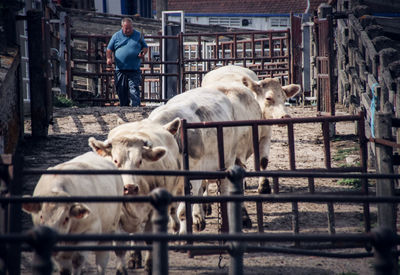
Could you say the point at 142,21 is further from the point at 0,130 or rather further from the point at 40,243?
the point at 40,243

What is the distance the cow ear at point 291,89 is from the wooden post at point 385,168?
4370 mm

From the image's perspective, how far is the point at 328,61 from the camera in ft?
38.7

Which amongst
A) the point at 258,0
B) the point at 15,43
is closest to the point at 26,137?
the point at 15,43

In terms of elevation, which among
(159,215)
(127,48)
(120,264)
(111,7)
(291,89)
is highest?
(111,7)

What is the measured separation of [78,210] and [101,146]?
134 centimetres

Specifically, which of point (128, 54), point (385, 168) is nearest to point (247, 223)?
point (385, 168)

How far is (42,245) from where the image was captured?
103 inches

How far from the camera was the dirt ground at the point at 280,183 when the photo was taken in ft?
19.8

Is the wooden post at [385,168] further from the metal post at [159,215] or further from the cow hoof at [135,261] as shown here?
the metal post at [159,215]

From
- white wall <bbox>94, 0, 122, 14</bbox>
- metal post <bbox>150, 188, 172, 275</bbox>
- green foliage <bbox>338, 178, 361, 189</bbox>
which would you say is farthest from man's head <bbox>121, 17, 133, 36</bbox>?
white wall <bbox>94, 0, 122, 14</bbox>

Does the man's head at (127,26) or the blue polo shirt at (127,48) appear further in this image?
the blue polo shirt at (127,48)

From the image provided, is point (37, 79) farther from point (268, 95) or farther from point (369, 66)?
point (369, 66)

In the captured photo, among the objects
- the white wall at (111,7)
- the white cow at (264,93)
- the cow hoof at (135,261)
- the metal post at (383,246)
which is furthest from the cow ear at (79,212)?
the white wall at (111,7)

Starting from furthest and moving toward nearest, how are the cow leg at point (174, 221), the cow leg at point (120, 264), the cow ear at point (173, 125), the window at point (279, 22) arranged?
the window at point (279, 22) → the cow leg at point (174, 221) → the cow ear at point (173, 125) → the cow leg at point (120, 264)
